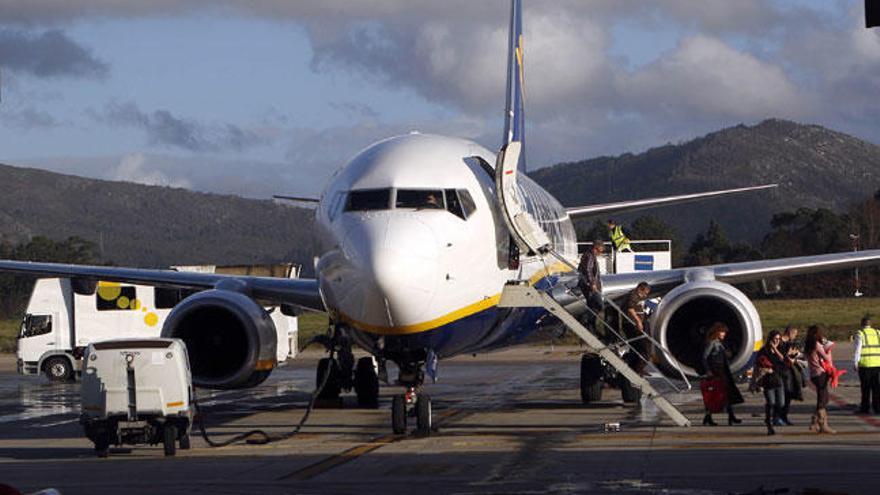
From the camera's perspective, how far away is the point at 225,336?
25000 millimetres

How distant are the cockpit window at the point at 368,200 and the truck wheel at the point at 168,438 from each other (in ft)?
11.9

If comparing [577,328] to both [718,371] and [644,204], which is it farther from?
[644,204]

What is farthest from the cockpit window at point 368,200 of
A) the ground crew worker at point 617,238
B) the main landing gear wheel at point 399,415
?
the ground crew worker at point 617,238

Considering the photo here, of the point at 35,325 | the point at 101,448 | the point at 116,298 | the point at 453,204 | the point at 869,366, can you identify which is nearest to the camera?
the point at 101,448

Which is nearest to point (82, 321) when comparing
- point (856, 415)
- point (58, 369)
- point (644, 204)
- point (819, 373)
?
point (58, 369)

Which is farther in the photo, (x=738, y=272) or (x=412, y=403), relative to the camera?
(x=738, y=272)

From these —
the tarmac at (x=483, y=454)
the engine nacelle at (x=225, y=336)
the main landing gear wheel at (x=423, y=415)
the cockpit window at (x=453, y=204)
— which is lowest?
the tarmac at (x=483, y=454)

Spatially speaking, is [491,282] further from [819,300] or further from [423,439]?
[819,300]

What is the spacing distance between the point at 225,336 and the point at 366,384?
3.80m

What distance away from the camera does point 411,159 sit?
21469mm

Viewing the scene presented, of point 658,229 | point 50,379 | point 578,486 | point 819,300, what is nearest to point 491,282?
point 578,486

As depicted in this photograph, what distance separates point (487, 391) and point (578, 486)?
17.5 meters

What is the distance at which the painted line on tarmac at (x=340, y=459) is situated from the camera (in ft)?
55.9

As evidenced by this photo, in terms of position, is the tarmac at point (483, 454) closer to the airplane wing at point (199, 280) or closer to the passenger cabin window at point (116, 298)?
the airplane wing at point (199, 280)
